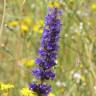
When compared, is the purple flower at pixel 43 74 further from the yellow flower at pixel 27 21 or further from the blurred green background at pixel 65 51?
the yellow flower at pixel 27 21

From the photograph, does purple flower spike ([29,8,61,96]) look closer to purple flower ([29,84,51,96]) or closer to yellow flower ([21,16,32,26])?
purple flower ([29,84,51,96])

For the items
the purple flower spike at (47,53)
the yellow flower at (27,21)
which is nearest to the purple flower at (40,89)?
the purple flower spike at (47,53)

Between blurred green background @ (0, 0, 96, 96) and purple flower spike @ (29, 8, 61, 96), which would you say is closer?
purple flower spike @ (29, 8, 61, 96)

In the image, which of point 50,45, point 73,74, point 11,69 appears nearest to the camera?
point 50,45

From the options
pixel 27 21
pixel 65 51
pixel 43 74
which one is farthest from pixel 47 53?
pixel 27 21

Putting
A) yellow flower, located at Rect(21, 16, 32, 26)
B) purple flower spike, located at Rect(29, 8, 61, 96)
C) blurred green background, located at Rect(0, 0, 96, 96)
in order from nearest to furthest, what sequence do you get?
purple flower spike, located at Rect(29, 8, 61, 96) < blurred green background, located at Rect(0, 0, 96, 96) < yellow flower, located at Rect(21, 16, 32, 26)

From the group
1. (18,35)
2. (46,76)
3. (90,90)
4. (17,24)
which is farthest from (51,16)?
(17,24)

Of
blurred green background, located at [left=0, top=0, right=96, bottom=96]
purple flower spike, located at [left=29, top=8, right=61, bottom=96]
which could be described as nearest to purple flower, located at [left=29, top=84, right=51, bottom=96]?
purple flower spike, located at [left=29, top=8, right=61, bottom=96]

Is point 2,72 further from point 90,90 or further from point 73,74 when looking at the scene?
point 90,90
